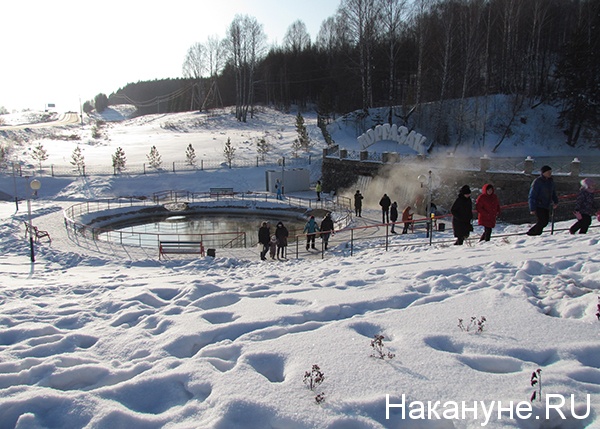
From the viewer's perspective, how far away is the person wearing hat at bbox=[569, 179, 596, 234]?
8.97 m

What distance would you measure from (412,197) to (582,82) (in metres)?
20.1

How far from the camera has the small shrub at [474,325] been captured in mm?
5305

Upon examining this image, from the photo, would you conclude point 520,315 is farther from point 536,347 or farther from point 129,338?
point 129,338

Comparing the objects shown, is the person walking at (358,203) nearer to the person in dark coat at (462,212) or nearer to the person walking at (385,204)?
the person walking at (385,204)

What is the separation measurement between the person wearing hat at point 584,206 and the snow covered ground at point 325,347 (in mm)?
285

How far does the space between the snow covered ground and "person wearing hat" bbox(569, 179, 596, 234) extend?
0.94 feet

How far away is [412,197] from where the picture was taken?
80.7 ft

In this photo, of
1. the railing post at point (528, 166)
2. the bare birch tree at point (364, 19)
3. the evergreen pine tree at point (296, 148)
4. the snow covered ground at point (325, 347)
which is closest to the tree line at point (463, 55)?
the bare birch tree at point (364, 19)

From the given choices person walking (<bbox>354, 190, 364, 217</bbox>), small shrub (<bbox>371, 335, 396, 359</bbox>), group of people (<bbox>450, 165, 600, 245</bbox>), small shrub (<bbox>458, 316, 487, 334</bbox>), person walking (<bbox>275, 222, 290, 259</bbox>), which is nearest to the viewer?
small shrub (<bbox>371, 335, 396, 359</bbox>)

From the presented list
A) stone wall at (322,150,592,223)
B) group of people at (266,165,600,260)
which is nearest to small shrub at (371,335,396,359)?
group of people at (266,165,600,260)

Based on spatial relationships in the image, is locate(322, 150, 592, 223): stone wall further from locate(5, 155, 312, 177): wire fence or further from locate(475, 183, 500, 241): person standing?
locate(5, 155, 312, 177): wire fence

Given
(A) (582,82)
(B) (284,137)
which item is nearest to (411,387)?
(A) (582,82)

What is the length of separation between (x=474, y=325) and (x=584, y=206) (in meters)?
5.75

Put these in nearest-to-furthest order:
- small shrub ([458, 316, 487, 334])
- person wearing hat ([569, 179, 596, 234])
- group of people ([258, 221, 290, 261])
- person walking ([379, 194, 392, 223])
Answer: small shrub ([458, 316, 487, 334]) → person wearing hat ([569, 179, 596, 234]) → group of people ([258, 221, 290, 261]) → person walking ([379, 194, 392, 223])
